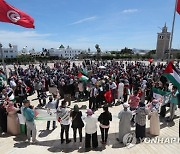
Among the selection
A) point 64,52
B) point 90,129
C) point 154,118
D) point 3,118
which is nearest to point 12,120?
point 3,118

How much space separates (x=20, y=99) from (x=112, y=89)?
17.7ft

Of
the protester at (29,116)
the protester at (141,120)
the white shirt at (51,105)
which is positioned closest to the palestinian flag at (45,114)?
the white shirt at (51,105)

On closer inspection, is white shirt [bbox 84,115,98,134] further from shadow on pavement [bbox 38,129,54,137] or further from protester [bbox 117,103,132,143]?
shadow on pavement [bbox 38,129,54,137]

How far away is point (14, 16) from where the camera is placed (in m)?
10.5

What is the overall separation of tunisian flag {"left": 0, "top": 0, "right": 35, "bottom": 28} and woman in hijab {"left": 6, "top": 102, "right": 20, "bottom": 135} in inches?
169

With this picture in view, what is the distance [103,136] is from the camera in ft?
25.2

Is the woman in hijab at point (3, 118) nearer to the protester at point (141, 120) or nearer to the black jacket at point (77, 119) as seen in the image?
the black jacket at point (77, 119)

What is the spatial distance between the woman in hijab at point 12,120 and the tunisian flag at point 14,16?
14.1 ft

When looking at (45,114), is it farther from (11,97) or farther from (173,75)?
(173,75)

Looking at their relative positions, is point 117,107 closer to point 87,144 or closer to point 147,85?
point 147,85

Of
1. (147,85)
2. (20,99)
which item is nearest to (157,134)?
(147,85)

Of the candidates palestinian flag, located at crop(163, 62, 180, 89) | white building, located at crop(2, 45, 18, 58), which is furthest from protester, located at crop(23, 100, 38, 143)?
white building, located at crop(2, 45, 18, 58)

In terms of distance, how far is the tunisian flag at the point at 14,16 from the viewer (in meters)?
10.3

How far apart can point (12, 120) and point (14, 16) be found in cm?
503
